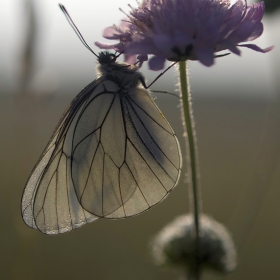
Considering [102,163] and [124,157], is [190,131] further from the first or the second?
[102,163]

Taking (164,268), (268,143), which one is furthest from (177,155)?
(268,143)

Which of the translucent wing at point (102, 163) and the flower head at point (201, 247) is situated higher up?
the translucent wing at point (102, 163)

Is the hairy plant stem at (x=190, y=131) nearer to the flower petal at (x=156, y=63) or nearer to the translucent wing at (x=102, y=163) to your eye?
the flower petal at (x=156, y=63)

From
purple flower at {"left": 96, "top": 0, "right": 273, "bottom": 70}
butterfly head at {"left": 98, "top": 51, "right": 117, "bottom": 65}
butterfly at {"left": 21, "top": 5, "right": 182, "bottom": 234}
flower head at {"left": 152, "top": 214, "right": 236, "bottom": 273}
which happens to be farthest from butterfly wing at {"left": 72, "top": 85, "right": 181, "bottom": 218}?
purple flower at {"left": 96, "top": 0, "right": 273, "bottom": 70}

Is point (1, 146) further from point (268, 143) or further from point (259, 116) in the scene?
point (259, 116)

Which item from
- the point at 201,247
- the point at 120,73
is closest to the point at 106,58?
the point at 120,73

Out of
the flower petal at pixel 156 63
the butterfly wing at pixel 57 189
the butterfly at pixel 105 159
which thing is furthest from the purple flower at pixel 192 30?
the butterfly wing at pixel 57 189

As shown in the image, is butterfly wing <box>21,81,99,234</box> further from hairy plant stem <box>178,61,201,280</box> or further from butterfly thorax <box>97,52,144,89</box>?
hairy plant stem <box>178,61,201,280</box>

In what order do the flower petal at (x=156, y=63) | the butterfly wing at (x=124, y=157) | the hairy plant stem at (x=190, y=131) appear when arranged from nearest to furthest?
the flower petal at (x=156, y=63) < the hairy plant stem at (x=190, y=131) < the butterfly wing at (x=124, y=157)
